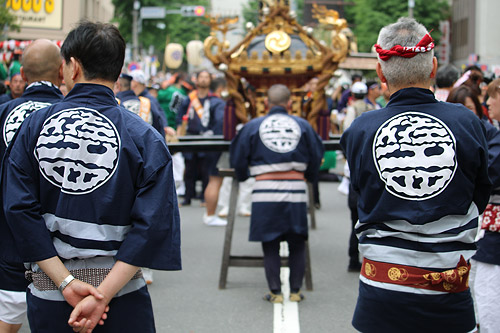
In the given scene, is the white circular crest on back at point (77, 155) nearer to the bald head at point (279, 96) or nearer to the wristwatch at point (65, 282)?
the wristwatch at point (65, 282)

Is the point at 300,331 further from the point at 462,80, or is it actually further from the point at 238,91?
the point at 238,91

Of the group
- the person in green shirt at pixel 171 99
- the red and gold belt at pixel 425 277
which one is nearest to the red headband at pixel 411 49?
the red and gold belt at pixel 425 277

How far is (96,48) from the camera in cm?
249

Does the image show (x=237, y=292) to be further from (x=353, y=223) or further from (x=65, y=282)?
(x=65, y=282)

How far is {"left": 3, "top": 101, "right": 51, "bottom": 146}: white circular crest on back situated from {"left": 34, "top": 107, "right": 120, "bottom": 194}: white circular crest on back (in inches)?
53.3

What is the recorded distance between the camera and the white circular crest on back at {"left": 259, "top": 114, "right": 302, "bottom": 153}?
18.5ft

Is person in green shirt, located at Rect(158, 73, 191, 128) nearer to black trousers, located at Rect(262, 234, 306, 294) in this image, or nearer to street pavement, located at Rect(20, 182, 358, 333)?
street pavement, located at Rect(20, 182, 358, 333)

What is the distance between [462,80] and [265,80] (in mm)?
3461

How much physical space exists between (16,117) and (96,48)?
4.78 feet

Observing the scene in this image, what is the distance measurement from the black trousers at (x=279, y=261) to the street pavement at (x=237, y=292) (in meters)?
0.20

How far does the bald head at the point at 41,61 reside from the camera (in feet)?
12.2

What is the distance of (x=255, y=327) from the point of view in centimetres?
509

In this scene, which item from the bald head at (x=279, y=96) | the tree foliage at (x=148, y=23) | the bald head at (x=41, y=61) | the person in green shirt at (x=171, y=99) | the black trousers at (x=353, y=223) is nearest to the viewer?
the bald head at (x=41, y=61)

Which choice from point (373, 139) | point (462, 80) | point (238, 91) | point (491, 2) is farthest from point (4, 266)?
point (491, 2)
